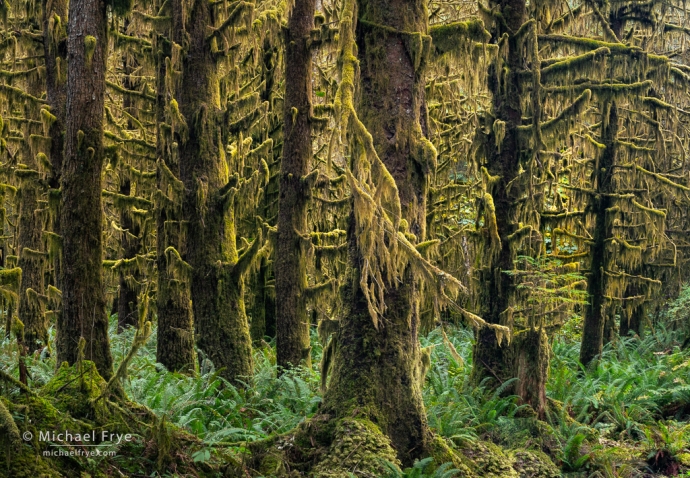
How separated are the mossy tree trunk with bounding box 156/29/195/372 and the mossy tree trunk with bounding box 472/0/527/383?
522 centimetres

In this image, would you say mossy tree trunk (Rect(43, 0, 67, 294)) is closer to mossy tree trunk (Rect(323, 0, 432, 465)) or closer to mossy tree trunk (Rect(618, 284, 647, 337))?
mossy tree trunk (Rect(323, 0, 432, 465))

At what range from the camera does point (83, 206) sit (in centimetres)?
763

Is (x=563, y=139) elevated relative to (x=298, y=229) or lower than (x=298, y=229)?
elevated

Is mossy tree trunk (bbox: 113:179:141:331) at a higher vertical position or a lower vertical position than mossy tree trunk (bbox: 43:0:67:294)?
lower

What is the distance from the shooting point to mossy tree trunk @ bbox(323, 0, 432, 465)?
6.82 meters

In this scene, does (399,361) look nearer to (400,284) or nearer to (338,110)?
(400,284)

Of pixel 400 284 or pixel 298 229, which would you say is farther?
pixel 298 229

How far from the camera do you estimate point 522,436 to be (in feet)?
29.4

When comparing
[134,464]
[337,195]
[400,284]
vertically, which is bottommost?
[134,464]

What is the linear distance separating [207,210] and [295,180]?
1.69m

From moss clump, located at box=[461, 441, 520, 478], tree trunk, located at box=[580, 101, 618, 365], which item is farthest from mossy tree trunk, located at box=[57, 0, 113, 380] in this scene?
tree trunk, located at box=[580, 101, 618, 365]

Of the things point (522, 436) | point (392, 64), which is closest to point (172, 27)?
point (392, 64)

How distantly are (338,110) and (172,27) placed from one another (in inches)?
260

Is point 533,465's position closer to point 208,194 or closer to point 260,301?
point 208,194
